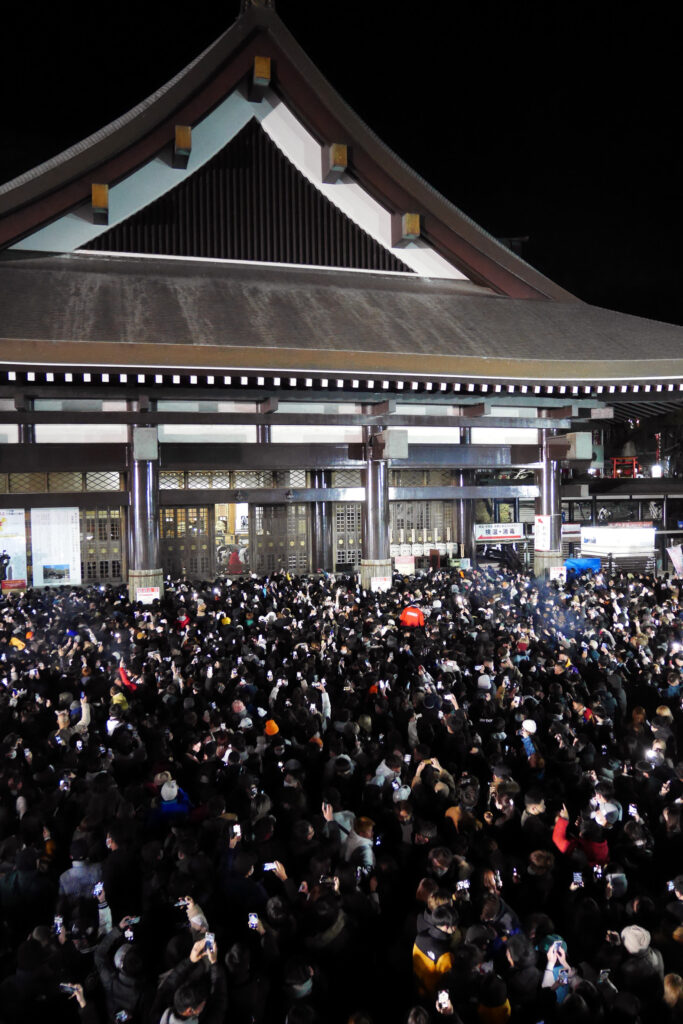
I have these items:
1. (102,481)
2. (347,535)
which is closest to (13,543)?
(102,481)

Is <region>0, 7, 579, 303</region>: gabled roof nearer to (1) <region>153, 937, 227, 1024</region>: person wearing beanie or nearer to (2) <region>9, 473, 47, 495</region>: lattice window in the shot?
(2) <region>9, 473, 47, 495</region>: lattice window

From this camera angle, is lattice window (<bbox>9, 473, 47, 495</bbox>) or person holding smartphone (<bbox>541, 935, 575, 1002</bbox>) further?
lattice window (<bbox>9, 473, 47, 495</bbox>)

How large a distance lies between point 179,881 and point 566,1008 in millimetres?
2180

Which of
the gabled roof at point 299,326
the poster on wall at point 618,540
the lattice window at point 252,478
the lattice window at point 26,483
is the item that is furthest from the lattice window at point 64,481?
the poster on wall at point 618,540

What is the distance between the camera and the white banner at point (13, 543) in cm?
1625

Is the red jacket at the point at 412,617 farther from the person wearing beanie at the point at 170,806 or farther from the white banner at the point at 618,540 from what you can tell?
the white banner at the point at 618,540

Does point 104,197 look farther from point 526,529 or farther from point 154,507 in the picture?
point 526,529

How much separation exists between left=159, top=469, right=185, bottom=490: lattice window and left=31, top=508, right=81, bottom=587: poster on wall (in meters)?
2.39

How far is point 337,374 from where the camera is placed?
1123cm

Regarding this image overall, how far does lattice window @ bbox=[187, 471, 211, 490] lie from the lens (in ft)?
59.4

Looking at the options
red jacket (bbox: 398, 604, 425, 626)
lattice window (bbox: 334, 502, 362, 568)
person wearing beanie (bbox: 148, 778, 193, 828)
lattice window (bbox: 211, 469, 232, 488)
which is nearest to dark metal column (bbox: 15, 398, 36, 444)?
lattice window (bbox: 211, 469, 232, 488)

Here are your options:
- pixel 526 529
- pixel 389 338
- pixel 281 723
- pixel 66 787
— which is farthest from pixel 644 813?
pixel 526 529

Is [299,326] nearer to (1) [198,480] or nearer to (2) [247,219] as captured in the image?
(2) [247,219]

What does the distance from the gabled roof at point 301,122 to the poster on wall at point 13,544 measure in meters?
6.60
